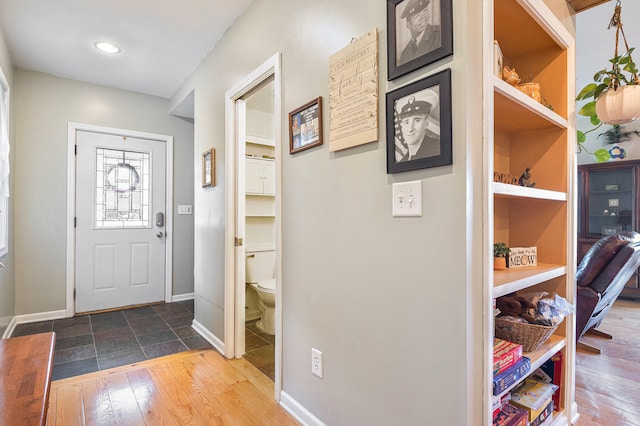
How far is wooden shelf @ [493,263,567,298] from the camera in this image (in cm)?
117

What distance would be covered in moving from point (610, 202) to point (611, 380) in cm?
299

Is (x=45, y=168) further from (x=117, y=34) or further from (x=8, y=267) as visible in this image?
(x=117, y=34)

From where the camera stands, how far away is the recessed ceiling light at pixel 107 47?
277cm

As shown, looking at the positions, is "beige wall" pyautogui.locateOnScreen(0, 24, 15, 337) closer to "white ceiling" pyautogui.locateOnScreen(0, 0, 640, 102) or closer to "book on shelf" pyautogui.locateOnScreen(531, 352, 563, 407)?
"white ceiling" pyautogui.locateOnScreen(0, 0, 640, 102)

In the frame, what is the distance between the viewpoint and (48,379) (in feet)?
3.29

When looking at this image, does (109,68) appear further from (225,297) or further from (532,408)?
(532,408)

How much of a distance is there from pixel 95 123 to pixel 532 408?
445 centimetres

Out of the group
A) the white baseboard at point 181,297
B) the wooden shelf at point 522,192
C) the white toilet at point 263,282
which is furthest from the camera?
the white baseboard at point 181,297

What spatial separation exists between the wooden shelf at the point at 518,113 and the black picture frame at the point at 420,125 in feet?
0.68

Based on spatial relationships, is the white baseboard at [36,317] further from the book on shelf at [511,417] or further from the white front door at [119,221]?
the book on shelf at [511,417]

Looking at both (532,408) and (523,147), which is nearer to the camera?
(532,408)

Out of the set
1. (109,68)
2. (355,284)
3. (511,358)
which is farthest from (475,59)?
(109,68)

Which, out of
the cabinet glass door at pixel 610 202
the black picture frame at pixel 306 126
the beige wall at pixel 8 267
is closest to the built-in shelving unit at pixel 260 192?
the black picture frame at pixel 306 126

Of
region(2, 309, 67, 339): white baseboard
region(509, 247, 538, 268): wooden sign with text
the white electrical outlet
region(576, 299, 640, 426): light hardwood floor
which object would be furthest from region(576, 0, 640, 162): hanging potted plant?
region(2, 309, 67, 339): white baseboard
